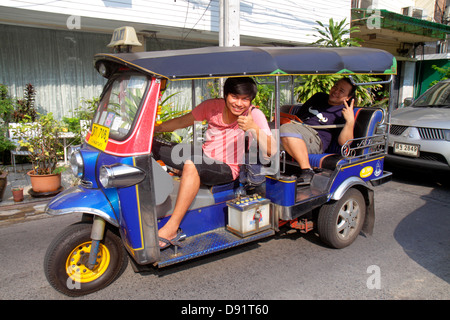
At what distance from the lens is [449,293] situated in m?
3.25

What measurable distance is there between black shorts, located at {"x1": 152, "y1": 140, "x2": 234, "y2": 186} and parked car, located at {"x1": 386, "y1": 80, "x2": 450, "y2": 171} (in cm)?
406

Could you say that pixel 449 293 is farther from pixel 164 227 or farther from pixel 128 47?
pixel 128 47

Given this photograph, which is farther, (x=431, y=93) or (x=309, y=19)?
(x=309, y=19)

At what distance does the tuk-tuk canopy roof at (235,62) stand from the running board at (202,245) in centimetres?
149

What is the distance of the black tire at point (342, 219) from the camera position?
393 centimetres

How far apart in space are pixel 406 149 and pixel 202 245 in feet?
15.3

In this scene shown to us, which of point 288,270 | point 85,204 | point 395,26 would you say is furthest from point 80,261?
point 395,26

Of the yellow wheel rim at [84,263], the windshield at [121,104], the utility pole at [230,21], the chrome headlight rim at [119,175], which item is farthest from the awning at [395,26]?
the yellow wheel rim at [84,263]

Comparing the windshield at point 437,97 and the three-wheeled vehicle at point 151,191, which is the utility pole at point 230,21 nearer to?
the three-wheeled vehicle at point 151,191

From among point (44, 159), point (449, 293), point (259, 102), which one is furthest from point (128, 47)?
point (259, 102)

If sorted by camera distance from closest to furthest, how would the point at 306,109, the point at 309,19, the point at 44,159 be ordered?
the point at 306,109 < the point at 44,159 < the point at 309,19

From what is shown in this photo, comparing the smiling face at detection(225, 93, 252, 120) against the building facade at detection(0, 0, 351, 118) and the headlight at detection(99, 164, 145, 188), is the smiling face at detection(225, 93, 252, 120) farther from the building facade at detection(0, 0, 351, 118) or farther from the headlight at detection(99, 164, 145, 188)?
the building facade at detection(0, 0, 351, 118)

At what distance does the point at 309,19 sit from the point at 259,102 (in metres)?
5.14

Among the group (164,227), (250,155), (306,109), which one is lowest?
(164,227)
